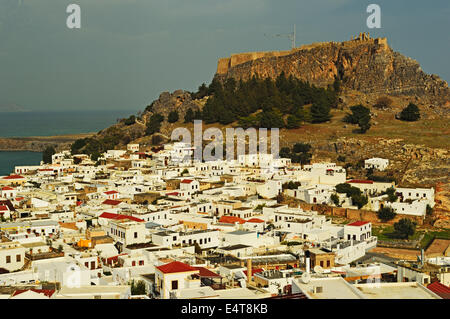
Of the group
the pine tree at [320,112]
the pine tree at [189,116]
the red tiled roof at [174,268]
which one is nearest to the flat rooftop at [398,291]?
the red tiled roof at [174,268]

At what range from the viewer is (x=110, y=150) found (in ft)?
109

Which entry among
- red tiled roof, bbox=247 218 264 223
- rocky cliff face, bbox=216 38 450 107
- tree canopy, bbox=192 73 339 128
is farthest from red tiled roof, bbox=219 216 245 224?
rocky cliff face, bbox=216 38 450 107

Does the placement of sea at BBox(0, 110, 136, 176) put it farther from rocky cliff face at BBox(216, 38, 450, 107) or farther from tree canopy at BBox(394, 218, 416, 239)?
tree canopy at BBox(394, 218, 416, 239)

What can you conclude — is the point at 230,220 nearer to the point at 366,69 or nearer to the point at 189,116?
the point at 189,116

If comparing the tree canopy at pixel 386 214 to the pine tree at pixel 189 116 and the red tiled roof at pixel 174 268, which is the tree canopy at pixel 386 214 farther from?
the pine tree at pixel 189 116

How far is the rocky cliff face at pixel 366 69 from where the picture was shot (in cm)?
3834

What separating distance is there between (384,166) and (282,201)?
6467 millimetres

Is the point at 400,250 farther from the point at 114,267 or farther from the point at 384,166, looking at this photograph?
the point at 384,166

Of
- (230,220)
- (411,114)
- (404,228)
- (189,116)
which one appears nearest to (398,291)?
(230,220)

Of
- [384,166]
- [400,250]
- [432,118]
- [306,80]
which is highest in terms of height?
[306,80]

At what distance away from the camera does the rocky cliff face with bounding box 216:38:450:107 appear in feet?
126

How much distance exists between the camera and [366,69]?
127 ft

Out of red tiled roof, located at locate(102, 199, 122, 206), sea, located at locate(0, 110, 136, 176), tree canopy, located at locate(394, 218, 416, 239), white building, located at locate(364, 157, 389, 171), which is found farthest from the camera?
sea, located at locate(0, 110, 136, 176)
